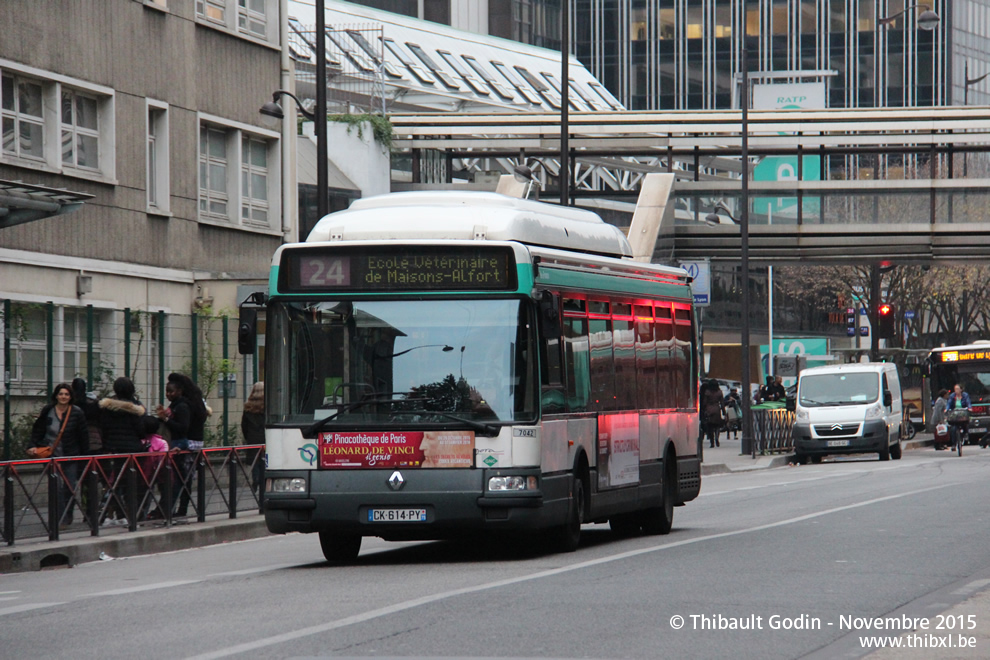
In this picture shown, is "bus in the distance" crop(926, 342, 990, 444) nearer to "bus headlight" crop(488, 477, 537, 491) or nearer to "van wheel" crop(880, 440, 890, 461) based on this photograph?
"van wheel" crop(880, 440, 890, 461)

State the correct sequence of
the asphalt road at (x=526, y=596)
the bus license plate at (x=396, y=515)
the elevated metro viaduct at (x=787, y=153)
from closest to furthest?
the asphalt road at (x=526, y=596) → the bus license plate at (x=396, y=515) → the elevated metro viaduct at (x=787, y=153)

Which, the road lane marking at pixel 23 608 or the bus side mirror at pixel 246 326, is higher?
the bus side mirror at pixel 246 326

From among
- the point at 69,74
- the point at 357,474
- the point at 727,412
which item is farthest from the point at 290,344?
the point at 727,412

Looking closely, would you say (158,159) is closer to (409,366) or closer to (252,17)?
(252,17)

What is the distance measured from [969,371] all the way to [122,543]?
37406 millimetres

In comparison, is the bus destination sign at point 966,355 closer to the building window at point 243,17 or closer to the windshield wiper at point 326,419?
the building window at point 243,17

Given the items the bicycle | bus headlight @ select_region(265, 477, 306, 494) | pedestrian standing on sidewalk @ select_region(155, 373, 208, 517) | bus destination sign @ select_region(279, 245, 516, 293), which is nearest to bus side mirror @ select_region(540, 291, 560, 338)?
bus destination sign @ select_region(279, 245, 516, 293)

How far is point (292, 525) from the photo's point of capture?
46.2ft

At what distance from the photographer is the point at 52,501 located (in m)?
16.8

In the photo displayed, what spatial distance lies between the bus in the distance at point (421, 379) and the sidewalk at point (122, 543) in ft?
9.72

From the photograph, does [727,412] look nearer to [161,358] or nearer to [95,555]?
[161,358]

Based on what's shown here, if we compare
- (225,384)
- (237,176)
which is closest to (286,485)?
(225,384)

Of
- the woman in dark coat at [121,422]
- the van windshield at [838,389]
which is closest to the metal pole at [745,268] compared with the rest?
the van windshield at [838,389]

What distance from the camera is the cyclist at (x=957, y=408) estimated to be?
43219mm
